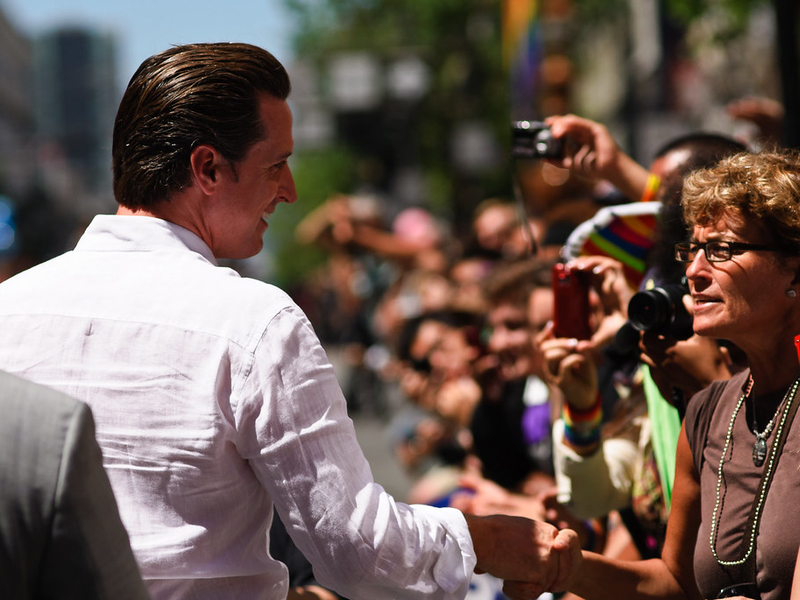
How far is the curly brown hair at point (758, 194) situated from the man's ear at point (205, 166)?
3.45 feet

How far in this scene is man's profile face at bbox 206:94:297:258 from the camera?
2.14m

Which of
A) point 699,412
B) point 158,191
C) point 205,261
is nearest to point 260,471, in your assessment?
point 205,261

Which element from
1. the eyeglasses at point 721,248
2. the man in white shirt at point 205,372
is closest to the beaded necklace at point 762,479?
the eyeglasses at point 721,248

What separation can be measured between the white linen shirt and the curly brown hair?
93 centimetres

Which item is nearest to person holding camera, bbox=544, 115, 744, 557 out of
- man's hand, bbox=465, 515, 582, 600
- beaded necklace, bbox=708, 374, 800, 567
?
beaded necklace, bbox=708, 374, 800, 567

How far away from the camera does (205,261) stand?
6.88 ft

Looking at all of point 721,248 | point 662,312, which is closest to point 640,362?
point 662,312

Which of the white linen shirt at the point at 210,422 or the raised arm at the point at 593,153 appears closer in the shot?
the white linen shirt at the point at 210,422

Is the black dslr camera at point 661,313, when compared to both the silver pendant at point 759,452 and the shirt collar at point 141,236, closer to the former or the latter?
the silver pendant at point 759,452

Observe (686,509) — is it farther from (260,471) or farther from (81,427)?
(81,427)

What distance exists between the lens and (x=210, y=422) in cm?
190

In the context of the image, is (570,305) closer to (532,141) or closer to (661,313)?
(661,313)

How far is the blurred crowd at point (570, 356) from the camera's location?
9.55ft

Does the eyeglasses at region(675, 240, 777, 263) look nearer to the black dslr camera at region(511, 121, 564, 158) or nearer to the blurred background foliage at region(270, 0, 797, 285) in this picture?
the black dslr camera at region(511, 121, 564, 158)
